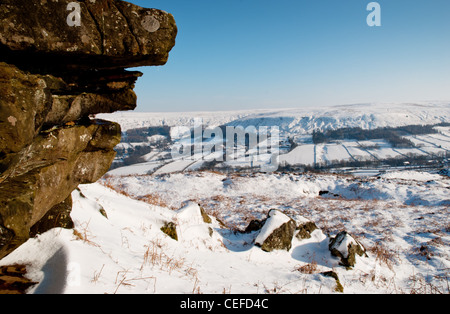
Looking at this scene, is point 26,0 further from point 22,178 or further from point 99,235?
point 99,235

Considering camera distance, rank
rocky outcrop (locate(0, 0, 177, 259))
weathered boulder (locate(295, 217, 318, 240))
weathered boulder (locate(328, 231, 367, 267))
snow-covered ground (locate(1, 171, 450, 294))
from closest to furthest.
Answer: rocky outcrop (locate(0, 0, 177, 259)) < snow-covered ground (locate(1, 171, 450, 294)) < weathered boulder (locate(328, 231, 367, 267)) < weathered boulder (locate(295, 217, 318, 240))

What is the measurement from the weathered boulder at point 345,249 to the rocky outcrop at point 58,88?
7.92m

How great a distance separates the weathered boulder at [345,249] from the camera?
7604mm

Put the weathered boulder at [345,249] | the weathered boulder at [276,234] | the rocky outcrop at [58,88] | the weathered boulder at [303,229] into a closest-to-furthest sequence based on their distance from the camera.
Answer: the rocky outcrop at [58,88]
the weathered boulder at [345,249]
the weathered boulder at [276,234]
the weathered boulder at [303,229]

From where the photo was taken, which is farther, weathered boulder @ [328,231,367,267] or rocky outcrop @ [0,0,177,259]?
weathered boulder @ [328,231,367,267]

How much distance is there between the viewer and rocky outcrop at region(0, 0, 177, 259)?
3174mm

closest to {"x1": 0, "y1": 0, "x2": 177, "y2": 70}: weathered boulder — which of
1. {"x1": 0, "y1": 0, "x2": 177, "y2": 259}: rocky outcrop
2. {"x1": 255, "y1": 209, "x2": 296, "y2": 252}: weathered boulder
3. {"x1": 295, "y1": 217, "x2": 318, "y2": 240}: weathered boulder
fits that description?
{"x1": 0, "y1": 0, "x2": 177, "y2": 259}: rocky outcrop

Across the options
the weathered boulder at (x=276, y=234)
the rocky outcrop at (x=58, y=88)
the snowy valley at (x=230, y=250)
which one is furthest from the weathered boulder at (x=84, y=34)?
the weathered boulder at (x=276, y=234)

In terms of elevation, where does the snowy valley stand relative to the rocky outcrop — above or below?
below

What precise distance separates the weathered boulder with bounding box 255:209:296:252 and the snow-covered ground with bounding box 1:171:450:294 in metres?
0.26

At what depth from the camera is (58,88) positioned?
12.9 feet

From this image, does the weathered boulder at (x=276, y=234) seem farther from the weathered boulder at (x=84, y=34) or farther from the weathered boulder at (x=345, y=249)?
the weathered boulder at (x=84, y=34)

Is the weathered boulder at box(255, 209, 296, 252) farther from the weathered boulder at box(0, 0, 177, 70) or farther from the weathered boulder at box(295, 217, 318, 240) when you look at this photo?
the weathered boulder at box(0, 0, 177, 70)

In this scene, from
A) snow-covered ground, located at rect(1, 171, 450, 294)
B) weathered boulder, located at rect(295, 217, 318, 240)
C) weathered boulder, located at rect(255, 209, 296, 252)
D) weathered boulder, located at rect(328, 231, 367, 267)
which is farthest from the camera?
weathered boulder, located at rect(295, 217, 318, 240)
